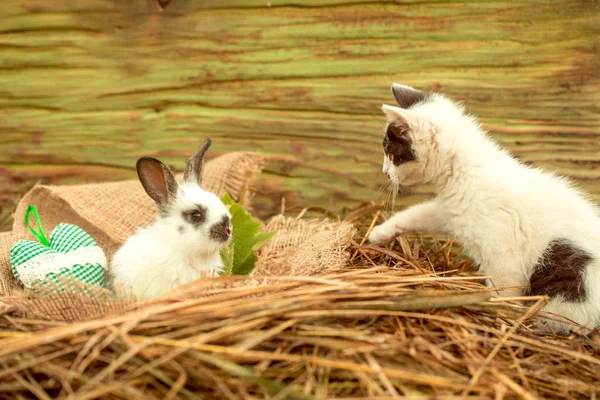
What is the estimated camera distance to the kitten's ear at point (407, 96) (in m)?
2.88

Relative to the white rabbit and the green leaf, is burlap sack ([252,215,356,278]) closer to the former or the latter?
the green leaf

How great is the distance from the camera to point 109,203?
10.00ft

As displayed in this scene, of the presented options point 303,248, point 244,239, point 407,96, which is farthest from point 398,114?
point 244,239

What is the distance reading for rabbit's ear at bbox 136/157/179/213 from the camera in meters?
2.36

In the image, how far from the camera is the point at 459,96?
3363 mm

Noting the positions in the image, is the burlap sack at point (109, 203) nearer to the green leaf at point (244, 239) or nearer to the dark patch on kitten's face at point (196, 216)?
the green leaf at point (244, 239)

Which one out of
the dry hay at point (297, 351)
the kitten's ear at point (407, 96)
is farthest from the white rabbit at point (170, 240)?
the kitten's ear at point (407, 96)

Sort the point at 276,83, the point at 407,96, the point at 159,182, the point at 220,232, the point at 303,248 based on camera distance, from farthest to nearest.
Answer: the point at 276,83 < the point at 407,96 < the point at 303,248 < the point at 159,182 < the point at 220,232

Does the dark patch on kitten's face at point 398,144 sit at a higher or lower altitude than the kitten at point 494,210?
higher

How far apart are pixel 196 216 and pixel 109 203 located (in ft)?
3.11

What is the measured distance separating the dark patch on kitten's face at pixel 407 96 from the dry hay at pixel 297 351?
125cm

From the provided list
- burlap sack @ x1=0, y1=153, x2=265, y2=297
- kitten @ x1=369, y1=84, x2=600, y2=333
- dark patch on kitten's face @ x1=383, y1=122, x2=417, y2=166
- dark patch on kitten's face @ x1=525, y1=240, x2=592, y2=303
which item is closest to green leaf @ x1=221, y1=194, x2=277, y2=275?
burlap sack @ x1=0, y1=153, x2=265, y2=297

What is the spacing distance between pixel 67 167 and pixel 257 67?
4.86ft

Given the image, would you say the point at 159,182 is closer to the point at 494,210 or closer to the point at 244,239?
the point at 244,239
